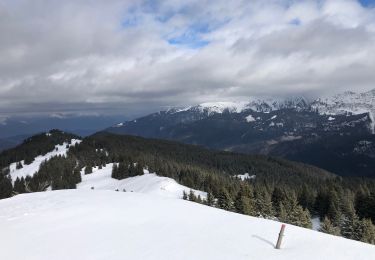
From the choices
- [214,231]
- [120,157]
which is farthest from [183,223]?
[120,157]

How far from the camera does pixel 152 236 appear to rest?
19.4 meters

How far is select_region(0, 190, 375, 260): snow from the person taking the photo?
16453 mm

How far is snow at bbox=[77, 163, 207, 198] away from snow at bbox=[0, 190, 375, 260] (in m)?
66.0

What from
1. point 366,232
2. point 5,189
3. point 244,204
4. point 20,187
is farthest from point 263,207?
point 5,189

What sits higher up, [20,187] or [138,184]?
[138,184]

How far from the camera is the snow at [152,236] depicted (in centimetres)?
1645

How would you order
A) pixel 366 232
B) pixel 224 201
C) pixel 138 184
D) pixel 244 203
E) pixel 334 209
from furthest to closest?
pixel 138 184, pixel 334 209, pixel 224 201, pixel 244 203, pixel 366 232

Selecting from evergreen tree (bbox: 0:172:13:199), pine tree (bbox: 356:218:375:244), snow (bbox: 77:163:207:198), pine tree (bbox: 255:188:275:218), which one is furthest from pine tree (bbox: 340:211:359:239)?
evergreen tree (bbox: 0:172:13:199)

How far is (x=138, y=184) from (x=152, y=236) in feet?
360

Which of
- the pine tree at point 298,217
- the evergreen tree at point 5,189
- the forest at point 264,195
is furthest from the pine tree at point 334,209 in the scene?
the evergreen tree at point 5,189

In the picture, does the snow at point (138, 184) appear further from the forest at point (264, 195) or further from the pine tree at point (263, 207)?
the pine tree at point (263, 207)

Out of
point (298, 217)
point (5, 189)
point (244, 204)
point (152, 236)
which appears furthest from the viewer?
point (5, 189)

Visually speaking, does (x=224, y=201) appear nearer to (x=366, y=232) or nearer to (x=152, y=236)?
(x=366, y=232)

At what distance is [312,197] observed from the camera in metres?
103
